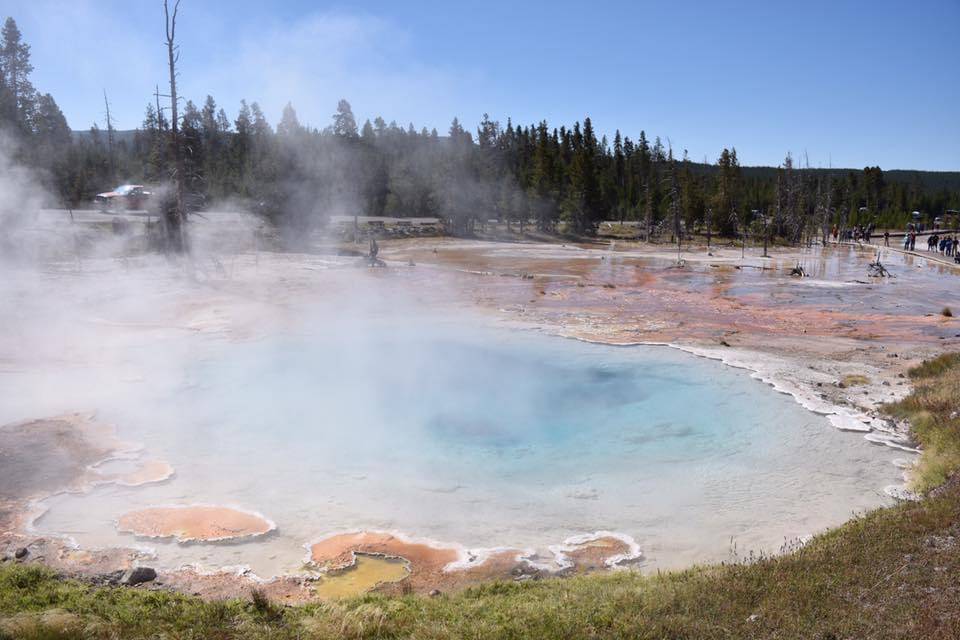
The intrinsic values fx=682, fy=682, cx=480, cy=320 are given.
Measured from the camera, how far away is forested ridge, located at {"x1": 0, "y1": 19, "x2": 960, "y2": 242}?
31969mm

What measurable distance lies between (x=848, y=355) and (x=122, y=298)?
14927mm

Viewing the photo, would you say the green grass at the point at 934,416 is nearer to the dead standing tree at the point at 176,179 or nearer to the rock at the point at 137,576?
the rock at the point at 137,576

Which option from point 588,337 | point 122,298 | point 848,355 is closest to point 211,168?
point 122,298

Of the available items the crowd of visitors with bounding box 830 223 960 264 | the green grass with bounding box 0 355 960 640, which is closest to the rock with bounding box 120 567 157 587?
the green grass with bounding box 0 355 960 640

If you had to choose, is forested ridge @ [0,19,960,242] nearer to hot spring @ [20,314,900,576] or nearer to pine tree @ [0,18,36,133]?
pine tree @ [0,18,36,133]

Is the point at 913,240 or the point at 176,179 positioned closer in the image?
Answer: the point at 176,179

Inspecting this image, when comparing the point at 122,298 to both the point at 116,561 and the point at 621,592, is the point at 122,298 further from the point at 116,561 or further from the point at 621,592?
the point at 621,592

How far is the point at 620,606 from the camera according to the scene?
3889mm

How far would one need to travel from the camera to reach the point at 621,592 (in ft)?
13.4

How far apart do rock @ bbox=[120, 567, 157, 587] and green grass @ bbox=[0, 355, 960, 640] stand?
0.28m

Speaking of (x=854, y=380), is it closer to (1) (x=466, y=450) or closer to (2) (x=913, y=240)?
(1) (x=466, y=450)

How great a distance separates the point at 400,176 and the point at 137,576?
42122 millimetres

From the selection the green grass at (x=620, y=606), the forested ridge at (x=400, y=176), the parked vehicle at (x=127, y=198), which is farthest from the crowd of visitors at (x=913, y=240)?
the parked vehicle at (x=127, y=198)

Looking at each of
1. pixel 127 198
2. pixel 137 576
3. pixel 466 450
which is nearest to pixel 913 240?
pixel 466 450
